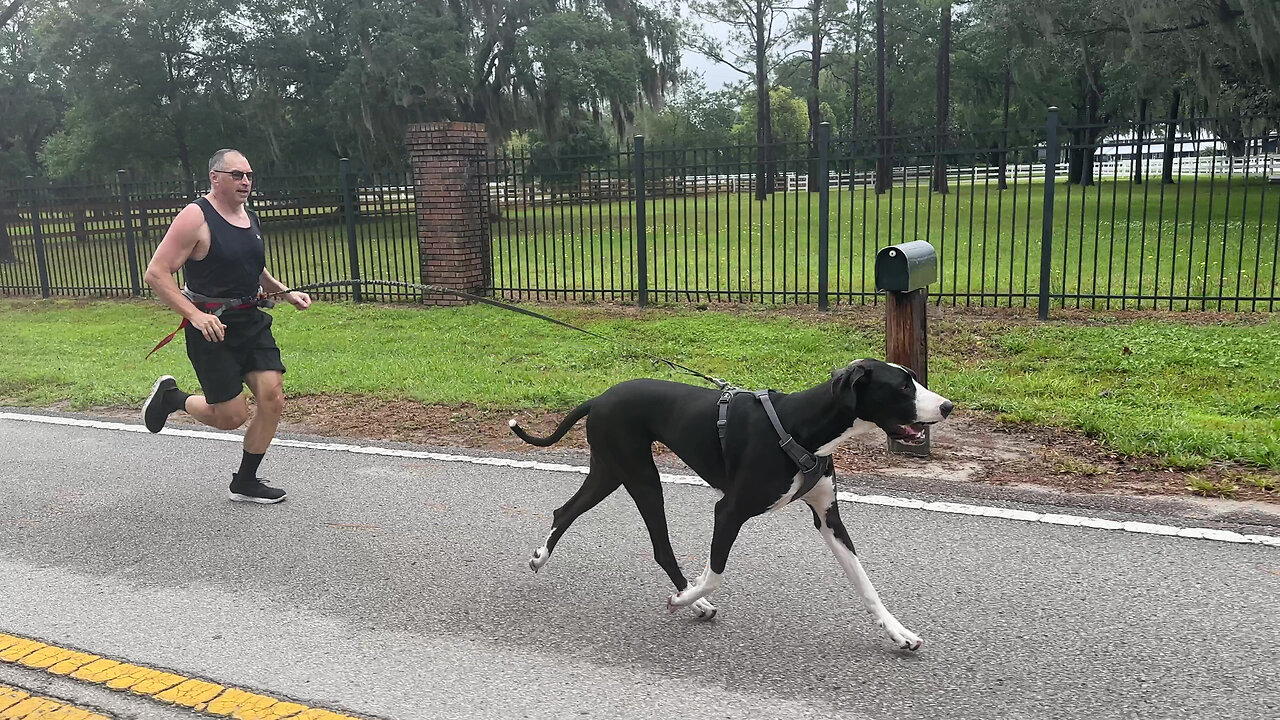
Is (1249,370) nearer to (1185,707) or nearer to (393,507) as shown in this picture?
(1185,707)

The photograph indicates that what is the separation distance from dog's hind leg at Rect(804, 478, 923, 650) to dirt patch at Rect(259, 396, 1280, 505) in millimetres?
2154

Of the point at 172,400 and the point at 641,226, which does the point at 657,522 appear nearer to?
the point at 172,400

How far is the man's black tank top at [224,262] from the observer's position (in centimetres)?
506

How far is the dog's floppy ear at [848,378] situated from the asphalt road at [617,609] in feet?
3.25

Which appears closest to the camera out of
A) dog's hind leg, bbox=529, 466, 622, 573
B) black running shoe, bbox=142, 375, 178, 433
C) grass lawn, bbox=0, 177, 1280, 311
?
dog's hind leg, bbox=529, 466, 622, 573

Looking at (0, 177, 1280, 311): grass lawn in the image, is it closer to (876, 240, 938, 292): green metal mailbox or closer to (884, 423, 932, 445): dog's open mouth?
(876, 240, 938, 292): green metal mailbox

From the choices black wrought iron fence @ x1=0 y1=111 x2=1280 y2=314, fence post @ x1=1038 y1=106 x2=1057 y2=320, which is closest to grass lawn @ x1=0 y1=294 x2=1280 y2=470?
fence post @ x1=1038 y1=106 x2=1057 y2=320

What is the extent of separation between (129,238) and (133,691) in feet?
47.3

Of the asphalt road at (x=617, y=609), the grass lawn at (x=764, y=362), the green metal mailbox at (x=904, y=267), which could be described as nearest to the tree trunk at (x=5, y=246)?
the grass lawn at (x=764, y=362)

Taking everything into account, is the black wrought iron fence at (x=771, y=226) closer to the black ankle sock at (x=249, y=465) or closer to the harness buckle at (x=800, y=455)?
the black ankle sock at (x=249, y=465)

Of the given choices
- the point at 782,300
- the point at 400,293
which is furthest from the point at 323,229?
the point at 782,300

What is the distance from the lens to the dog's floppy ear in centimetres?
321

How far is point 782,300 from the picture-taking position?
12086mm

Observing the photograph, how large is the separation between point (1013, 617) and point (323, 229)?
13.5m
